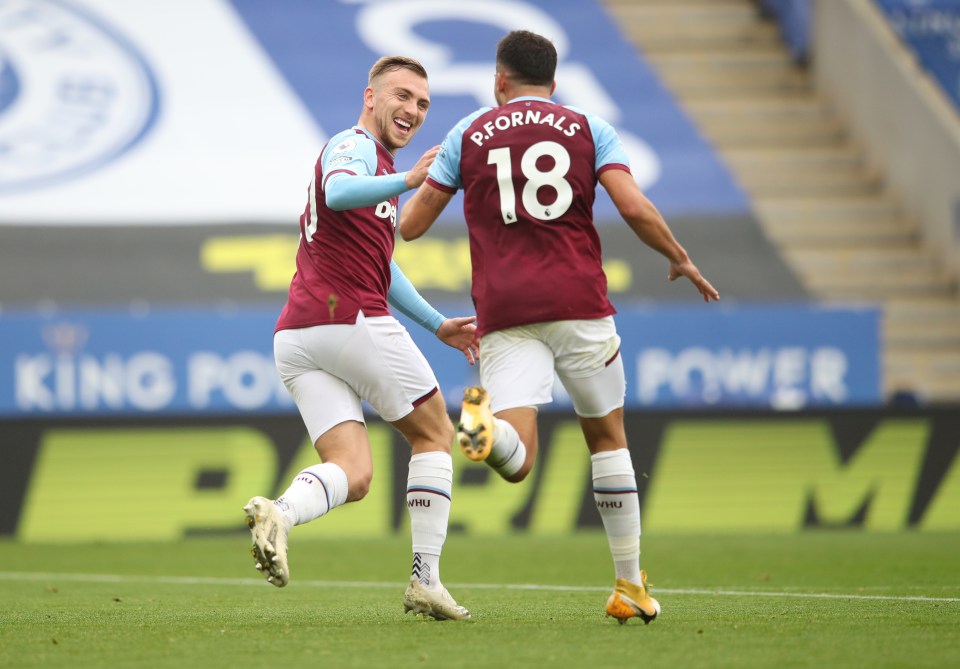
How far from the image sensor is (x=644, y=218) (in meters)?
5.61

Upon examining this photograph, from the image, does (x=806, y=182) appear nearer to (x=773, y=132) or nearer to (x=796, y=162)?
(x=796, y=162)

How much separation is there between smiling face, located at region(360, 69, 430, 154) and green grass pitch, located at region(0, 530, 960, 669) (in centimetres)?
190

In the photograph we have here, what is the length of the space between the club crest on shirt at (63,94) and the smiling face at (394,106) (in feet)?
42.9

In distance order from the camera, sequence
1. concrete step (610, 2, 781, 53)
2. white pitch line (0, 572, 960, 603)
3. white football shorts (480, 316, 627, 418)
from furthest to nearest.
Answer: concrete step (610, 2, 781, 53) < white pitch line (0, 572, 960, 603) < white football shorts (480, 316, 627, 418)

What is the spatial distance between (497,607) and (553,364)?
1408mm

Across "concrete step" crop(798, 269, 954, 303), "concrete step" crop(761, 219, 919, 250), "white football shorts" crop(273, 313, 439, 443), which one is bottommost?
"concrete step" crop(798, 269, 954, 303)

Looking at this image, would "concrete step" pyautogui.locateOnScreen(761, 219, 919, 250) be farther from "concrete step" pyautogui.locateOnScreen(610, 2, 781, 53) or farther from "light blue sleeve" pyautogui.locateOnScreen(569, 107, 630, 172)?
"light blue sleeve" pyautogui.locateOnScreen(569, 107, 630, 172)

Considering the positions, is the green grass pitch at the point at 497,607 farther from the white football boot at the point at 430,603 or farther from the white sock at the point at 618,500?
the white sock at the point at 618,500

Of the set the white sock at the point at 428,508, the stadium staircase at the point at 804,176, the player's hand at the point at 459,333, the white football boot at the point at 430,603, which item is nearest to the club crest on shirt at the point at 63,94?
Result: the stadium staircase at the point at 804,176

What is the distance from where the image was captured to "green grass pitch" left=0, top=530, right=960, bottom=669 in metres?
4.96

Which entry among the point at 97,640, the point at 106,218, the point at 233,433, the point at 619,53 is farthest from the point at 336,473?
the point at 619,53

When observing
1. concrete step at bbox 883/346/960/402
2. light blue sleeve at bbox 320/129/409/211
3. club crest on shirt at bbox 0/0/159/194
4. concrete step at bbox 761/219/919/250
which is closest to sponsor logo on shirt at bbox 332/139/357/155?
light blue sleeve at bbox 320/129/409/211

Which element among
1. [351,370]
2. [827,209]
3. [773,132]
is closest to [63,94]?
[773,132]

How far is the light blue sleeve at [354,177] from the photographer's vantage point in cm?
566
